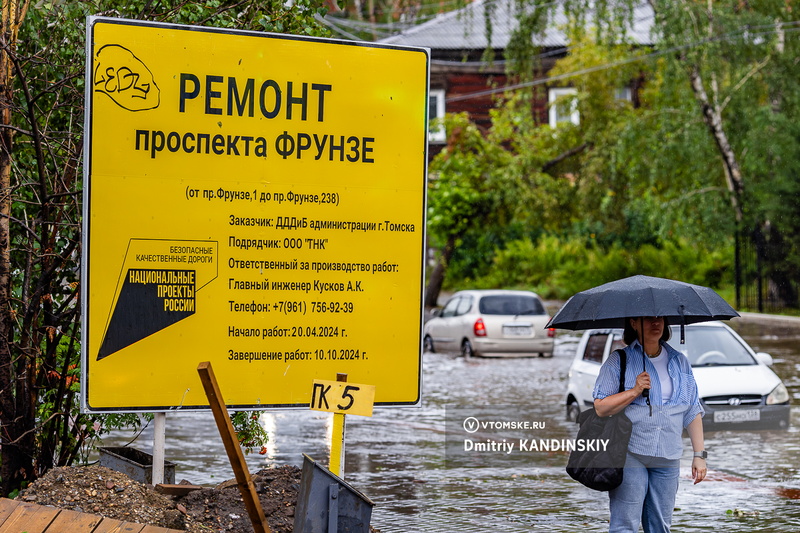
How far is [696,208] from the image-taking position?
111ft

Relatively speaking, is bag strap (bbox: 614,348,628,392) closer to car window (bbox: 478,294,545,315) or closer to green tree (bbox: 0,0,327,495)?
green tree (bbox: 0,0,327,495)

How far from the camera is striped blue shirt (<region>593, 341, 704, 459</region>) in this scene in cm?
630

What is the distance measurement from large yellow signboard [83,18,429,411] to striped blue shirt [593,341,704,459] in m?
1.21

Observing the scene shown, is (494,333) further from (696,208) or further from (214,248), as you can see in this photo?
(214,248)

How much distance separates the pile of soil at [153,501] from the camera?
6.16 metres

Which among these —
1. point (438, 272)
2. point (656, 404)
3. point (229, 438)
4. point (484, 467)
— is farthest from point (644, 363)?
point (438, 272)

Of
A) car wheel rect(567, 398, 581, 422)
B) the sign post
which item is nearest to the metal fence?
car wheel rect(567, 398, 581, 422)

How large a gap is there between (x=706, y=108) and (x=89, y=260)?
27.2 m

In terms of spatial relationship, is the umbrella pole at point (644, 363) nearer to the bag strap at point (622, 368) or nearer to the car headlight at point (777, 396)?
the bag strap at point (622, 368)

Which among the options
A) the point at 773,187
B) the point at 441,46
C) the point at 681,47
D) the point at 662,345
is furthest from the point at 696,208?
the point at 662,345

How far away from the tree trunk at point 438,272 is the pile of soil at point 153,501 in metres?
32.3

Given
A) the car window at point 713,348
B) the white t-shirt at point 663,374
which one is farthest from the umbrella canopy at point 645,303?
the car window at point 713,348

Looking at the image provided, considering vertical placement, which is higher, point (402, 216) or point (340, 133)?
point (340, 133)

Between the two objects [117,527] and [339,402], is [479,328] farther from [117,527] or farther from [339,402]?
[117,527]
